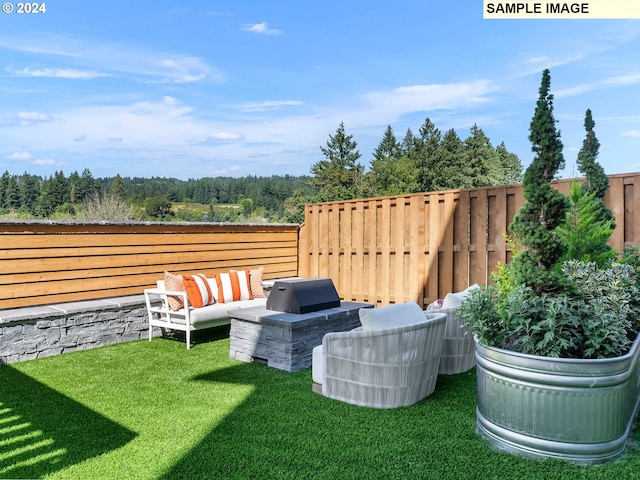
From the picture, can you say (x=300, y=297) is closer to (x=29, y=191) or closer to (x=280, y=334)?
(x=280, y=334)

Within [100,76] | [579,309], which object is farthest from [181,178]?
[579,309]

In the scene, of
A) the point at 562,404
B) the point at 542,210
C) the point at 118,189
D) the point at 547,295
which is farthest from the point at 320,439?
the point at 118,189

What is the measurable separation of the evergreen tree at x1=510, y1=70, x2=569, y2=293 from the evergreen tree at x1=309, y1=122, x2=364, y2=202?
31504 mm

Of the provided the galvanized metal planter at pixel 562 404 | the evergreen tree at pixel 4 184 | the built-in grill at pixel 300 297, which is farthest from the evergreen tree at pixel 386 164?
the galvanized metal planter at pixel 562 404

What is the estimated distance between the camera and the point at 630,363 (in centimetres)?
242

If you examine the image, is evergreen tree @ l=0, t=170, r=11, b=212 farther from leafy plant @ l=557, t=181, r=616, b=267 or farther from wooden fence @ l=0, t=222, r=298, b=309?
leafy plant @ l=557, t=181, r=616, b=267

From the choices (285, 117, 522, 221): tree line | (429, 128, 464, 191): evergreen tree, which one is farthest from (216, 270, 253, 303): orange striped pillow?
(429, 128, 464, 191): evergreen tree

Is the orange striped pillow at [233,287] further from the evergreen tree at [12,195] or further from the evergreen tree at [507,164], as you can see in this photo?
the evergreen tree at [507,164]

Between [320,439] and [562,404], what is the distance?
4.60 ft

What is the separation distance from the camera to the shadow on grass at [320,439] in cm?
234

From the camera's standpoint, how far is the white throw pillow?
10.8 ft

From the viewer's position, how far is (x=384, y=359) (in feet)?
10.4

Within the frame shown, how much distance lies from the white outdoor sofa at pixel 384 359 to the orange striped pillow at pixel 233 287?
251 centimetres

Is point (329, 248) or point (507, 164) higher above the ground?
point (507, 164)
